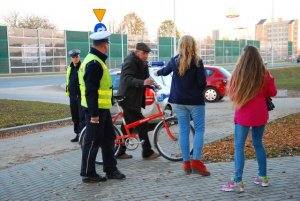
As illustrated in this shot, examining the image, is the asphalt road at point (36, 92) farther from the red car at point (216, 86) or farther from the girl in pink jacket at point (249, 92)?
the girl in pink jacket at point (249, 92)

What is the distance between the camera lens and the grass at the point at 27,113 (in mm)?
12086

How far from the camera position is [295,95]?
1948 centimetres

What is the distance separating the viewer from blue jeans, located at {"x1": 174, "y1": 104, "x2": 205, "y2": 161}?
5.73 m

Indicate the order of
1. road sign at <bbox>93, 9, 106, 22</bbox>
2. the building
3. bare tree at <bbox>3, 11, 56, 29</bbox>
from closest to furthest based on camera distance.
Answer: road sign at <bbox>93, 9, 106, 22</bbox>, bare tree at <bbox>3, 11, 56, 29</bbox>, the building

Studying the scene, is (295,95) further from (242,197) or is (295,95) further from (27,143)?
(242,197)

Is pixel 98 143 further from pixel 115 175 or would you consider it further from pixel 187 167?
pixel 187 167

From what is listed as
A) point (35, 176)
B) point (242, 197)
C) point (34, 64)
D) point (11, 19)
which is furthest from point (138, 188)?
point (11, 19)

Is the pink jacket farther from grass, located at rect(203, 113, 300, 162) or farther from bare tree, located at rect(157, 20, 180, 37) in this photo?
bare tree, located at rect(157, 20, 180, 37)

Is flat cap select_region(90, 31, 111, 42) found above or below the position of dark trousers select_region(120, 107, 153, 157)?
above

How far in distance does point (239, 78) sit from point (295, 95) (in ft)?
51.2

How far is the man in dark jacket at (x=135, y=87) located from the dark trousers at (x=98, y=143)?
883 millimetres

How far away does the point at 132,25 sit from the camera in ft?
246

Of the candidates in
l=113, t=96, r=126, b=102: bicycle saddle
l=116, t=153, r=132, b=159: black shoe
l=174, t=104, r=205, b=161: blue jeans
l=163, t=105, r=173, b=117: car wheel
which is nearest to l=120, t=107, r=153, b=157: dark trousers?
l=113, t=96, r=126, b=102: bicycle saddle

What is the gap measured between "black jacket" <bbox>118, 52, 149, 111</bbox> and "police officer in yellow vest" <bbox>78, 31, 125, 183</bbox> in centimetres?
90
